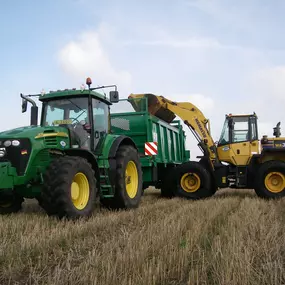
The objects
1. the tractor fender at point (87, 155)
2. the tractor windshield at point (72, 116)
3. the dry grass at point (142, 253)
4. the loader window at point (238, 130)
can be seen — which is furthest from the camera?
the loader window at point (238, 130)

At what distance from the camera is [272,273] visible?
2914 mm

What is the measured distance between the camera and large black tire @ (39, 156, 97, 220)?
5488 millimetres

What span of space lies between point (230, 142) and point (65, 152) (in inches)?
221

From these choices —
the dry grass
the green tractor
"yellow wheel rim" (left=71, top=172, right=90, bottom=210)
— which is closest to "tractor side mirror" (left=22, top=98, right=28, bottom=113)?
the green tractor

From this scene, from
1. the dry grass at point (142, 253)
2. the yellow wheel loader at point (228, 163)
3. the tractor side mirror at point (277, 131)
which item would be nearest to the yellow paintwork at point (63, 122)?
the dry grass at point (142, 253)

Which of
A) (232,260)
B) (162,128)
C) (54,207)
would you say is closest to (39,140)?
(54,207)

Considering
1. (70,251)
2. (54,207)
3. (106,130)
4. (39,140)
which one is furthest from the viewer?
(106,130)

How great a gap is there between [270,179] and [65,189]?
6.21 m

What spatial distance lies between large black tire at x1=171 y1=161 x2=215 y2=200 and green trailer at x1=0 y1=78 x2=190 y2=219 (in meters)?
1.52

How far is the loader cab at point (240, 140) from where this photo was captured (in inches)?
416

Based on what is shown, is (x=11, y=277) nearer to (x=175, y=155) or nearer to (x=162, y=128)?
(x=162, y=128)

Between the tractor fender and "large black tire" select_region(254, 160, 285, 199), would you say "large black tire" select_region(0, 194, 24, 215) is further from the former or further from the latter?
"large black tire" select_region(254, 160, 285, 199)

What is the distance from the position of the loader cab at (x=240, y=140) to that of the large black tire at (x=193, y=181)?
845 millimetres

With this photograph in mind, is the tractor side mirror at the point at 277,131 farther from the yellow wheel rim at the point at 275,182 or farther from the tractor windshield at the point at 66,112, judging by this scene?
the tractor windshield at the point at 66,112
